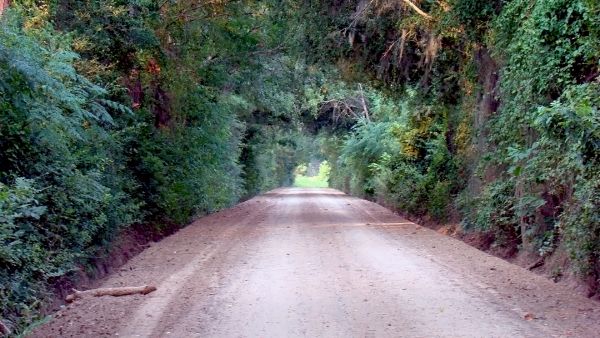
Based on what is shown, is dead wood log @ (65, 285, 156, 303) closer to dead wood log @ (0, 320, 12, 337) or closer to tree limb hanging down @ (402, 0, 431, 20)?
dead wood log @ (0, 320, 12, 337)

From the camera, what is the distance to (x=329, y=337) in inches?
300

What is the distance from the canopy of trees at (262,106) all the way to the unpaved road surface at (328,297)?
2.65 feet

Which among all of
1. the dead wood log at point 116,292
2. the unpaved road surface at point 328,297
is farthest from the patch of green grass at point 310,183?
the dead wood log at point 116,292

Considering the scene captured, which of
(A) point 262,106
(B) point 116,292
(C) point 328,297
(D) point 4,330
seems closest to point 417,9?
(C) point 328,297

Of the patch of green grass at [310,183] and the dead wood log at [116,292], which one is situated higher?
the patch of green grass at [310,183]

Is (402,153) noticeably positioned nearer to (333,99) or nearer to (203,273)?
(333,99)

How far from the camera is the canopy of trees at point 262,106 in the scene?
950 centimetres

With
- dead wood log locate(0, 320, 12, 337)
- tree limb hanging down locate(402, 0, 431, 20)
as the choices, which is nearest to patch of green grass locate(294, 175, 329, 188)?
tree limb hanging down locate(402, 0, 431, 20)

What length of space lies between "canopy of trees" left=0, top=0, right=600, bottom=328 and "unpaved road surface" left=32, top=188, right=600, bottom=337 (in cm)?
81

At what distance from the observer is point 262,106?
33719 millimetres

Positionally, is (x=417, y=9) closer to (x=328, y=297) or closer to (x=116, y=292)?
(x=328, y=297)

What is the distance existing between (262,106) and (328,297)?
24.5 metres

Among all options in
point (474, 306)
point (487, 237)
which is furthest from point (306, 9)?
point (474, 306)

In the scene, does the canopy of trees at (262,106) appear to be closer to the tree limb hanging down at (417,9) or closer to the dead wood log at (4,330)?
the tree limb hanging down at (417,9)
